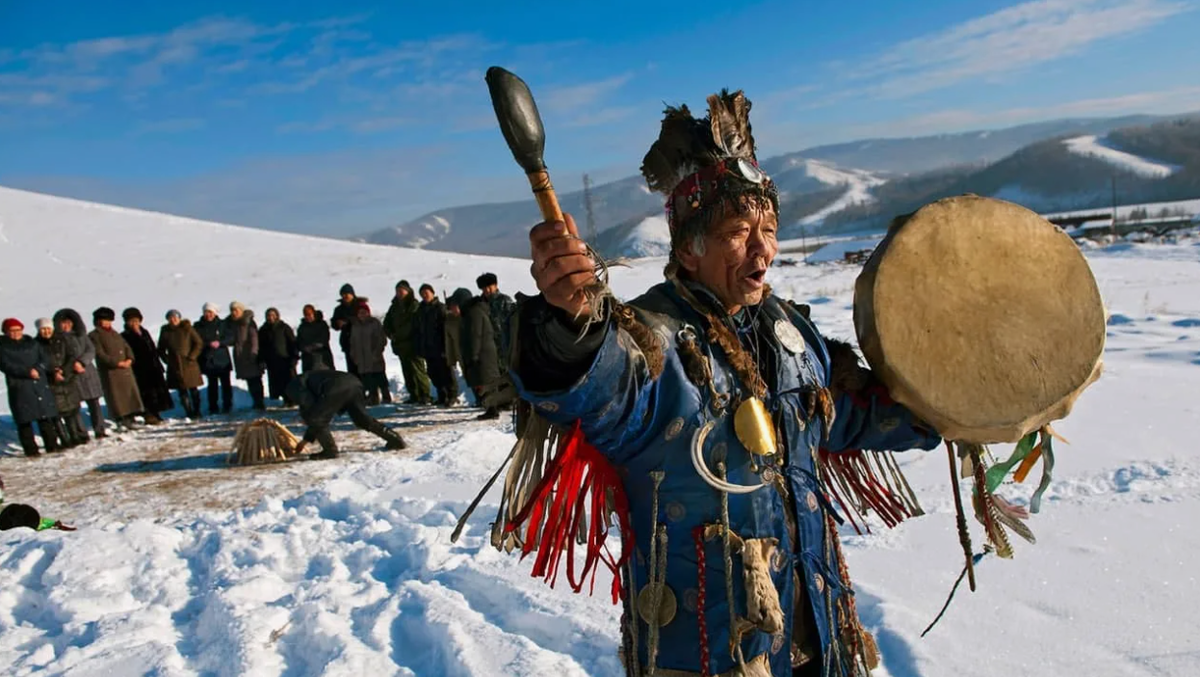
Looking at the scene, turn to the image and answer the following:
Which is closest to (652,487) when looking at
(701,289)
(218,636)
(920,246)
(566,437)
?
(566,437)

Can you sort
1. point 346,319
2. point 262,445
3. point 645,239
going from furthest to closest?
1. point 645,239
2. point 346,319
3. point 262,445

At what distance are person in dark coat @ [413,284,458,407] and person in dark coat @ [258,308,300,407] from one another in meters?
2.01

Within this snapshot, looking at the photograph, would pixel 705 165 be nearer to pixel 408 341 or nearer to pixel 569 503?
pixel 569 503

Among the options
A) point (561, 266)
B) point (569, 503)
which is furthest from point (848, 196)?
point (561, 266)

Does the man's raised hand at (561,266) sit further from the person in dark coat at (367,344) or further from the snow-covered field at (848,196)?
the snow-covered field at (848,196)

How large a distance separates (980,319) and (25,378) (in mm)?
9631

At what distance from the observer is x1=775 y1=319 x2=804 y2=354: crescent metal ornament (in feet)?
6.25

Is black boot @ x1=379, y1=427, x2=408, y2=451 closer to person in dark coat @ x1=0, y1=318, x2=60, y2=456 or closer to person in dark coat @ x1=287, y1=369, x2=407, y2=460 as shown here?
person in dark coat @ x1=287, y1=369, x2=407, y2=460

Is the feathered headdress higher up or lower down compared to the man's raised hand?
higher up

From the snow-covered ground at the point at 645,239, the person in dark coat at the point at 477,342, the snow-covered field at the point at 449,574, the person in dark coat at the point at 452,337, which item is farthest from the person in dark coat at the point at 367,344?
the snow-covered ground at the point at 645,239

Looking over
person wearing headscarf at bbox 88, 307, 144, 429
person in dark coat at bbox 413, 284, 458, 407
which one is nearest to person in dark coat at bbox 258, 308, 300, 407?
person wearing headscarf at bbox 88, 307, 144, 429

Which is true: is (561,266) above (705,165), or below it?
below

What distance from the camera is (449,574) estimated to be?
4.21m

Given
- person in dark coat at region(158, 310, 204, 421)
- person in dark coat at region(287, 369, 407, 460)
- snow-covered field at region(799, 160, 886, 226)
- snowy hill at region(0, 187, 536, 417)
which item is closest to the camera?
person in dark coat at region(287, 369, 407, 460)
